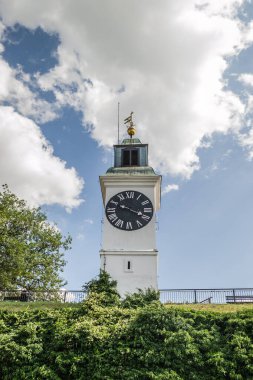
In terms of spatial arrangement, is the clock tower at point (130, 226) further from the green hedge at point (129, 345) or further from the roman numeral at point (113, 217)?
the green hedge at point (129, 345)

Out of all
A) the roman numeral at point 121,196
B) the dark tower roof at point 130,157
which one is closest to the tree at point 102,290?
the roman numeral at point 121,196

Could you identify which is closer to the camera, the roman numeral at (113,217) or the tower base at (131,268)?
the tower base at (131,268)

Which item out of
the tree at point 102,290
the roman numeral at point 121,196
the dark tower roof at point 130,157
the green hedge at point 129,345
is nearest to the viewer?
the green hedge at point 129,345

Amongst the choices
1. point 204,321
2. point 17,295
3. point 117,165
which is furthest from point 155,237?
point 17,295

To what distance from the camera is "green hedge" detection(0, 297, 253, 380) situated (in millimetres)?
14539

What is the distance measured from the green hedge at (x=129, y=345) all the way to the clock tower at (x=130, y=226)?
225 inches

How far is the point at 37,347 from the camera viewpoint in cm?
1541

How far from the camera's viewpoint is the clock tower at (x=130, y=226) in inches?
898

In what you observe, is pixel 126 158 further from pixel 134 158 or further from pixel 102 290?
pixel 102 290

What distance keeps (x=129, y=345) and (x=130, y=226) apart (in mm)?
A: 9188

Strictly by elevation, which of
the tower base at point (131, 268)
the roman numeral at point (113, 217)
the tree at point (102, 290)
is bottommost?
the tree at point (102, 290)

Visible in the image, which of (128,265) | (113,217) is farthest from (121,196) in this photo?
(128,265)

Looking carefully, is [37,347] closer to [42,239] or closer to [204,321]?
[204,321]

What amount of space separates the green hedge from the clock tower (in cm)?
571
